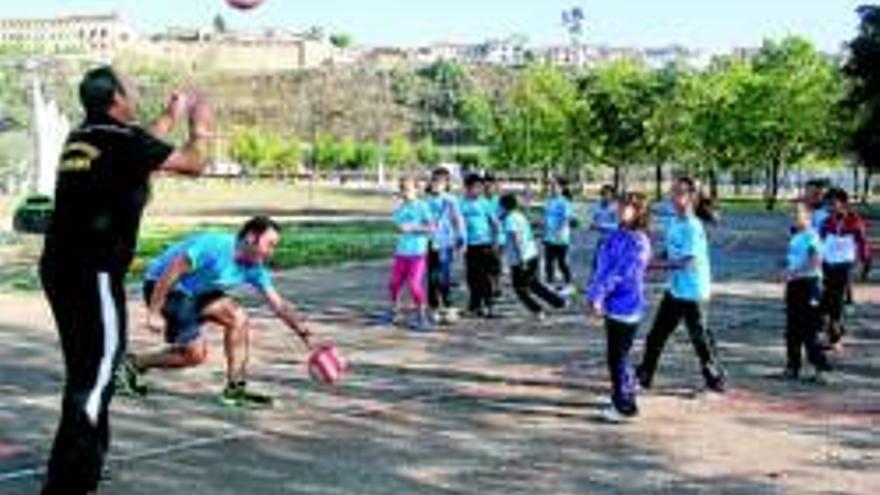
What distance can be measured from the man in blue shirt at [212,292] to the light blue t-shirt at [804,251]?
4.94 meters

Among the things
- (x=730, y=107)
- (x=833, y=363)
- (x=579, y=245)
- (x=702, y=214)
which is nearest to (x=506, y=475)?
(x=702, y=214)

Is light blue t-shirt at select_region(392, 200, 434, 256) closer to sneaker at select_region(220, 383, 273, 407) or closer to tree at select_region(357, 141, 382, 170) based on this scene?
sneaker at select_region(220, 383, 273, 407)

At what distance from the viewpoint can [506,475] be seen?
983 centimetres

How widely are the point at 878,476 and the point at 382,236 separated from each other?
31.4 m

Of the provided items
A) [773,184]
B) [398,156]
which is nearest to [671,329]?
[773,184]

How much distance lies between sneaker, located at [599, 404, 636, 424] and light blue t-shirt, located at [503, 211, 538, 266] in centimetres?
849

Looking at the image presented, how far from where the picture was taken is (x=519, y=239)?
2078 centimetres

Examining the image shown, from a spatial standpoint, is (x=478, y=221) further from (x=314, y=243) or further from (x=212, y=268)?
(x=314, y=243)

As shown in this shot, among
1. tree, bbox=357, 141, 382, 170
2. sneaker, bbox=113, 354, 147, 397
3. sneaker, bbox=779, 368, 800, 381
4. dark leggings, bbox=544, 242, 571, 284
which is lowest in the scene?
sneaker, bbox=779, 368, 800, 381

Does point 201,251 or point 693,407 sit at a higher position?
point 201,251

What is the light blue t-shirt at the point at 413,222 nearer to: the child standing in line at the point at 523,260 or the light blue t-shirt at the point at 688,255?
the child standing in line at the point at 523,260

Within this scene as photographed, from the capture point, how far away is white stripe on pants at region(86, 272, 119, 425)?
7547mm

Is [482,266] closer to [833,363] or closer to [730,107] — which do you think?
[833,363]

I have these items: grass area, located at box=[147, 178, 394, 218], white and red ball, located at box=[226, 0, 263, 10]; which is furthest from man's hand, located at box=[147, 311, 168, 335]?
grass area, located at box=[147, 178, 394, 218]
